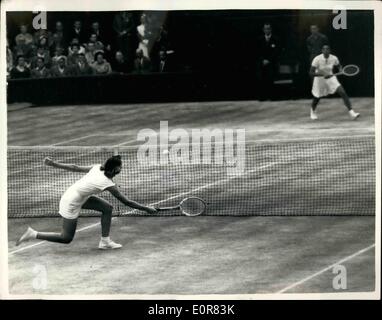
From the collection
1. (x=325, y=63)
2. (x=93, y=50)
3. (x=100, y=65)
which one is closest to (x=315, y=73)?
(x=325, y=63)

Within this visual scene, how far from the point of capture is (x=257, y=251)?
1289 cm

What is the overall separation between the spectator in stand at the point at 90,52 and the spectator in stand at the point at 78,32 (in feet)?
0.62

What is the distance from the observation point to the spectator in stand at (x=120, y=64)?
19.8 meters

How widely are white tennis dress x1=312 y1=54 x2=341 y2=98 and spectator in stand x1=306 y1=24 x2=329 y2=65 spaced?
0.89ft

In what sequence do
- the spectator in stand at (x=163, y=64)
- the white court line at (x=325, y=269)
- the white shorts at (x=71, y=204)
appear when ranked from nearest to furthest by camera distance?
the white court line at (x=325, y=269) → the white shorts at (x=71, y=204) → the spectator in stand at (x=163, y=64)

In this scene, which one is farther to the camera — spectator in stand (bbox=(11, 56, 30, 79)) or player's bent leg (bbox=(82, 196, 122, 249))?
spectator in stand (bbox=(11, 56, 30, 79))

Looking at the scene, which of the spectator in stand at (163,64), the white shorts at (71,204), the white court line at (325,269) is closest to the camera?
the white court line at (325,269)

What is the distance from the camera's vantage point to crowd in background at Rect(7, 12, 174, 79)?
721 inches

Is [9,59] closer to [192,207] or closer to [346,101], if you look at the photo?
[192,207]

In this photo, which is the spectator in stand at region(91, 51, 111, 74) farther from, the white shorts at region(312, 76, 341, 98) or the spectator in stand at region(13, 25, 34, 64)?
the white shorts at region(312, 76, 341, 98)

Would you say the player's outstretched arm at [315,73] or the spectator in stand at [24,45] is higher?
the spectator in stand at [24,45]

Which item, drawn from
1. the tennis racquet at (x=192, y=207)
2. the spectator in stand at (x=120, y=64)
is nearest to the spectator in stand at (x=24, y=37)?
the spectator in stand at (x=120, y=64)

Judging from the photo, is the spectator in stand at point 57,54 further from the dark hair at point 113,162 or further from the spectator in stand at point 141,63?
the dark hair at point 113,162

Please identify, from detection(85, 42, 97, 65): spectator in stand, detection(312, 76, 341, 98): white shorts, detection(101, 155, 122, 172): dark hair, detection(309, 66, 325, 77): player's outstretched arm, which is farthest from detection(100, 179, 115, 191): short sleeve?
detection(312, 76, 341, 98): white shorts
